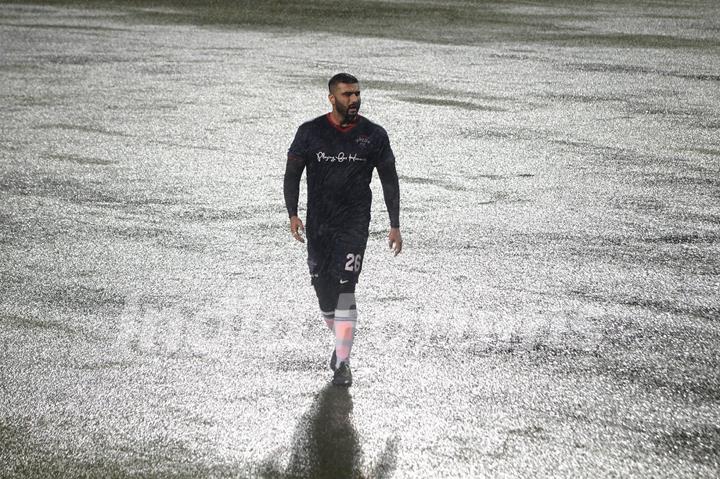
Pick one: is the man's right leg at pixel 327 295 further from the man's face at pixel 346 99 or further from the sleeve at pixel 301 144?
the man's face at pixel 346 99

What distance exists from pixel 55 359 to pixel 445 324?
269cm

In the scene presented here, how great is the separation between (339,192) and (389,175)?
0.37m

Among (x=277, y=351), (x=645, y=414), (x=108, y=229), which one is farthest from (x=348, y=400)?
(x=108, y=229)

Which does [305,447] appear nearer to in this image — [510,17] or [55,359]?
[55,359]

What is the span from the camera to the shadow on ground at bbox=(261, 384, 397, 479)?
5.00 m

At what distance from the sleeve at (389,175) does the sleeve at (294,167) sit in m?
0.48

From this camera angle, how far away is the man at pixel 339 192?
593 cm

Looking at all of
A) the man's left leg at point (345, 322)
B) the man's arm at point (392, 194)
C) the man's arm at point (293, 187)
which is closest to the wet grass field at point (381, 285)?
the man's left leg at point (345, 322)

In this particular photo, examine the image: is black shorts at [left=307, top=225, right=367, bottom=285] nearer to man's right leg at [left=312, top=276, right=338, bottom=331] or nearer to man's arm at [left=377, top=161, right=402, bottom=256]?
man's right leg at [left=312, top=276, right=338, bottom=331]

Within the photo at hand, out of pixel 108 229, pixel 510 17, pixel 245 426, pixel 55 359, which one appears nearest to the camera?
pixel 245 426

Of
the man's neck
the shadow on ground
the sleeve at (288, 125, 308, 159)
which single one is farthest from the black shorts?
the shadow on ground

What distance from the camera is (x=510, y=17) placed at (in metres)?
27.9

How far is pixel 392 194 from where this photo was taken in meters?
6.25

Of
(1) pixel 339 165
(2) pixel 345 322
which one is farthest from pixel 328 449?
(1) pixel 339 165
